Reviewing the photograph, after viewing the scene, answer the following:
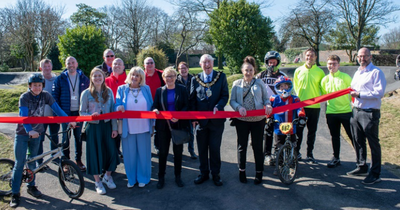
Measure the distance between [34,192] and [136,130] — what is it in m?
1.98

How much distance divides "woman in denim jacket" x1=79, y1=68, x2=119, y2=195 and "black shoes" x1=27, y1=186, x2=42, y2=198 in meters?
0.89

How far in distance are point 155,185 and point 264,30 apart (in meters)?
16.7

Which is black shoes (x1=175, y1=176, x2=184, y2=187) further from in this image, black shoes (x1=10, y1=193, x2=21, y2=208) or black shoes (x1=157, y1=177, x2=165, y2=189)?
black shoes (x1=10, y1=193, x2=21, y2=208)

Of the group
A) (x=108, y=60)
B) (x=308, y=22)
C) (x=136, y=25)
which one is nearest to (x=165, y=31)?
(x=136, y=25)

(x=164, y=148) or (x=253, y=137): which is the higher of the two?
(x=253, y=137)

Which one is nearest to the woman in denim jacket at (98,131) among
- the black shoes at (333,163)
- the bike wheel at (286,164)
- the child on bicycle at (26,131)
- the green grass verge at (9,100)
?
the child on bicycle at (26,131)

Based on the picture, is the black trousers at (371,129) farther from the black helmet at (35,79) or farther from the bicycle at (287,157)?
the black helmet at (35,79)

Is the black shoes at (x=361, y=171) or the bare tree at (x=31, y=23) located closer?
the black shoes at (x=361, y=171)

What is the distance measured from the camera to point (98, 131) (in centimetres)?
463

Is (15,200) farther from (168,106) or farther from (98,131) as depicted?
(168,106)

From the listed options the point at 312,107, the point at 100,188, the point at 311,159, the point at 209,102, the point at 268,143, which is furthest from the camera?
the point at 268,143

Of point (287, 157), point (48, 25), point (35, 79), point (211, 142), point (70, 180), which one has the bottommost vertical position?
point (70, 180)

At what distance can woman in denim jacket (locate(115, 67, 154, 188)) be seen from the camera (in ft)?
15.7

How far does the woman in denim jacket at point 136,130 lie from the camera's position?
4793 millimetres
